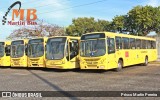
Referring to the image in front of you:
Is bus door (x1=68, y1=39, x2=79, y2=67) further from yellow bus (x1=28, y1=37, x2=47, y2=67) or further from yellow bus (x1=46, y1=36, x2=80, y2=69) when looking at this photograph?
yellow bus (x1=28, y1=37, x2=47, y2=67)

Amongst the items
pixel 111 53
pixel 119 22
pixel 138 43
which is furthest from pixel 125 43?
pixel 119 22

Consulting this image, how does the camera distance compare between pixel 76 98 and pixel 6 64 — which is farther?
pixel 6 64

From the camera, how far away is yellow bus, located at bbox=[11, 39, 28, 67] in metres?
25.2

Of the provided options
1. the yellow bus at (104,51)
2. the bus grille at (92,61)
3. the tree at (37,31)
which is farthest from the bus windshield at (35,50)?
the tree at (37,31)

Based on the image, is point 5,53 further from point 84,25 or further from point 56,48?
point 84,25

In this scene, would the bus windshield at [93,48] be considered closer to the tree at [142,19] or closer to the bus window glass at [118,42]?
the bus window glass at [118,42]

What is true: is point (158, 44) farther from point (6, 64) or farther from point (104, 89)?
point (104, 89)

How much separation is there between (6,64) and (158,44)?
17170 mm

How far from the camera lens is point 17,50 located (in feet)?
85.1

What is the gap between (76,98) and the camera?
10.2 m

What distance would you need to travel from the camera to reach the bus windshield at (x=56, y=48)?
21234 mm

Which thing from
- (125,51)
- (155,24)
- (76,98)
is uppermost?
(155,24)

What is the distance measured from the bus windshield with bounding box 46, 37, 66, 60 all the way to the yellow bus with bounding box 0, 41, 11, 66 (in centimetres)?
647

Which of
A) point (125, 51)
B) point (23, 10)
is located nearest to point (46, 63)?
point (125, 51)
